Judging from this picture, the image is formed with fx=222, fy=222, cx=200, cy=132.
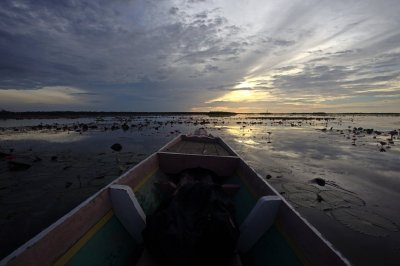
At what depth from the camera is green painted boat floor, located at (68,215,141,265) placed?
2.40 metres

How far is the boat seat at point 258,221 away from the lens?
2.96m

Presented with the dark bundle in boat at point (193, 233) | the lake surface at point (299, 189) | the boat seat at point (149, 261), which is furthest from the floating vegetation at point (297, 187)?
the dark bundle in boat at point (193, 233)

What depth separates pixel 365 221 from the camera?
526cm

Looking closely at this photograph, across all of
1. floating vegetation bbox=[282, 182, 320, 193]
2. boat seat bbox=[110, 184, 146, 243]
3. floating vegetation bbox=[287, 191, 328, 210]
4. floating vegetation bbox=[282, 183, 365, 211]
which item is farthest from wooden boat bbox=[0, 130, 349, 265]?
floating vegetation bbox=[282, 182, 320, 193]

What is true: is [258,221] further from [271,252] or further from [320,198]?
[320,198]

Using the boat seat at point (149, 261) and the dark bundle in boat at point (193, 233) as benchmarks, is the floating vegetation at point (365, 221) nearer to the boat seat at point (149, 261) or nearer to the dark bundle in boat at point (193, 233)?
the boat seat at point (149, 261)

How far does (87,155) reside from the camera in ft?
38.8

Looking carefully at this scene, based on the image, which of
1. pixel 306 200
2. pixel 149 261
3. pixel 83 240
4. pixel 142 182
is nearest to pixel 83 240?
pixel 83 240

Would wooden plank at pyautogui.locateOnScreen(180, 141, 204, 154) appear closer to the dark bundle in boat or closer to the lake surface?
the lake surface

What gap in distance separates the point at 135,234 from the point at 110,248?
45cm

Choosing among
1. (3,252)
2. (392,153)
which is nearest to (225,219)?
(3,252)

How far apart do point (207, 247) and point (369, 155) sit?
558 inches

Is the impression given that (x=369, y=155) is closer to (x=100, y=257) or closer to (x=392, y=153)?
(x=392, y=153)

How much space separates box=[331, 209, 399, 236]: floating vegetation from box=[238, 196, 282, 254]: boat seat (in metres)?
3.30
